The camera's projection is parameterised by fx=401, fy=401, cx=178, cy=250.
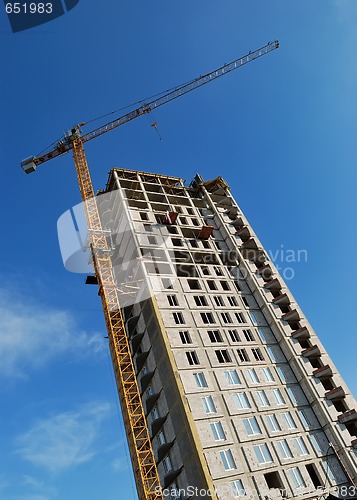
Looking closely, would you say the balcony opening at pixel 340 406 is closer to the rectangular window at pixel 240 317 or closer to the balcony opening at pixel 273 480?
the balcony opening at pixel 273 480

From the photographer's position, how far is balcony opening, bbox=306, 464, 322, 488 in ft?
132

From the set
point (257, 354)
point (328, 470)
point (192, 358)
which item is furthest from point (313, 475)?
point (192, 358)

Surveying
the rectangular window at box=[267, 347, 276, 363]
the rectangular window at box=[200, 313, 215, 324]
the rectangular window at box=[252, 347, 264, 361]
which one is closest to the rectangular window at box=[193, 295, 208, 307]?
the rectangular window at box=[200, 313, 215, 324]

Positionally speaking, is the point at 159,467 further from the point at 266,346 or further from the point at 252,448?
the point at 266,346

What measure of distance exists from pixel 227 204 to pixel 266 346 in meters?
31.9

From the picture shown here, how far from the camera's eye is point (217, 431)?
132 ft

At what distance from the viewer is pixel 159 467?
43.7m

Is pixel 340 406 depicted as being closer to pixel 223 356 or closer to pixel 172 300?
pixel 223 356

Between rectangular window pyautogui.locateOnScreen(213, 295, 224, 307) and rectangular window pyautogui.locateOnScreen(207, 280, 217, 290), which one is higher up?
rectangular window pyautogui.locateOnScreen(207, 280, 217, 290)

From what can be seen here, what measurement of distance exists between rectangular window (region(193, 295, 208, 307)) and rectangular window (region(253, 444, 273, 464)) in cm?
1847

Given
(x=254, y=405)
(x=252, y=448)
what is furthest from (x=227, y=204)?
(x=252, y=448)

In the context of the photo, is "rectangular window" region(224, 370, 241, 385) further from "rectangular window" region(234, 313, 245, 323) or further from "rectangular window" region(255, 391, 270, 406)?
"rectangular window" region(234, 313, 245, 323)

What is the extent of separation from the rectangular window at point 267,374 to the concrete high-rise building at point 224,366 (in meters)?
0.15

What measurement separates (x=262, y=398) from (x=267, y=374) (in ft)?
12.2
